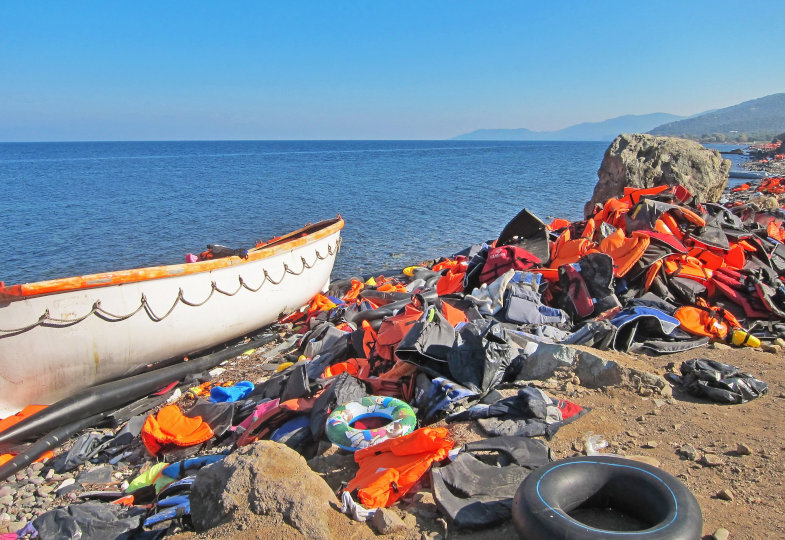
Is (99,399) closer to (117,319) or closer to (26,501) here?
(117,319)

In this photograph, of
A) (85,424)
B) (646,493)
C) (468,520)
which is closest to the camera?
(646,493)

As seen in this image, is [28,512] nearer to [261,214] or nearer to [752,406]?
[752,406]

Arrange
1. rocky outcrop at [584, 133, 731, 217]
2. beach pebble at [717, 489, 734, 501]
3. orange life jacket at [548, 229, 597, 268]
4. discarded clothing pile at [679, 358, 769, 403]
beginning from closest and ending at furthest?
beach pebble at [717, 489, 734, 501] < discarded clothing pile at [679, 358, 769, 403] < orange life jacket at [548, 229, 597, 268] < rocky outcrop at [584, 133, 731, 217]

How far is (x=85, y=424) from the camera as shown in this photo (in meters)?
6.22

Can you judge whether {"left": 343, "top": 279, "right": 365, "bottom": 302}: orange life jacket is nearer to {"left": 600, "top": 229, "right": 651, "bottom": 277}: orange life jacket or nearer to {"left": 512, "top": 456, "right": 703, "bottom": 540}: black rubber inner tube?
{"left": 600, "top": 229, "right": 651, "bottom": 277}: orange life jacket

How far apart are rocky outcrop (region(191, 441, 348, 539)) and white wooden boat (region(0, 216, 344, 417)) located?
433 cm

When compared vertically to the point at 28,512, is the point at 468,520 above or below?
above

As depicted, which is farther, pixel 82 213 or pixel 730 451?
pixel 82 213

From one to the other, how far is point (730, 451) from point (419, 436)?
201 cm

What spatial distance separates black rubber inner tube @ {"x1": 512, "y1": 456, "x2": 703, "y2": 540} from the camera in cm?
230

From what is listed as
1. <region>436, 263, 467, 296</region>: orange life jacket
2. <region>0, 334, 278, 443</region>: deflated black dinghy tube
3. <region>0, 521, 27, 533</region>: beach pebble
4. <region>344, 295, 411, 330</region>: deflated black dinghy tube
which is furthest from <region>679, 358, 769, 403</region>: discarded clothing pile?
<region>0, 334, 278, 443</region>: deflated black dinghy tube

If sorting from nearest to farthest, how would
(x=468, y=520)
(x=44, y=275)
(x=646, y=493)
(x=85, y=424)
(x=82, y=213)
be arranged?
(x=646, y=493), (x=468, y=520), (x=85, y=424), (x=44, y=275), (x=82, y=213)

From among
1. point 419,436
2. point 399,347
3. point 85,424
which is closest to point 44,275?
point 85,424

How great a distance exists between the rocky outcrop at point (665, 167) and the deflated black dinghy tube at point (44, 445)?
11261 mm
